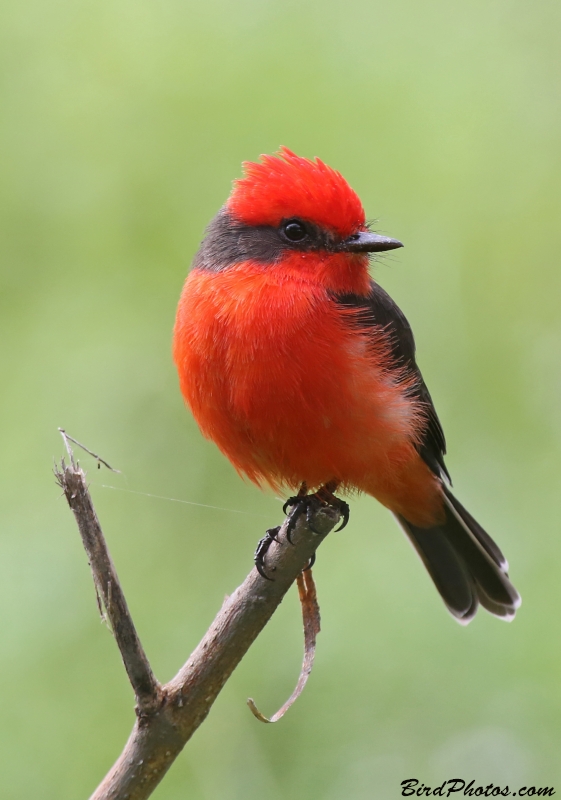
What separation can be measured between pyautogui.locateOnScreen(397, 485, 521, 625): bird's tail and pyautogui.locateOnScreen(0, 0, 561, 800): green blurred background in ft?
0.32

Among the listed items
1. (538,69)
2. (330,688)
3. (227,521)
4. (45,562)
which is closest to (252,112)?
(538,69)

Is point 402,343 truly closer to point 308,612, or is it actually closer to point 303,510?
point 303,510

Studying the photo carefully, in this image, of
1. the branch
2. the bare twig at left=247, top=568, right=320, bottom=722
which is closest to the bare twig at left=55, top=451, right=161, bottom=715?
the branch

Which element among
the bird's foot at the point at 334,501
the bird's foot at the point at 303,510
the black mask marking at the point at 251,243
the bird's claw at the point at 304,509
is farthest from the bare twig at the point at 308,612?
the black mask marking at the point at 251,243

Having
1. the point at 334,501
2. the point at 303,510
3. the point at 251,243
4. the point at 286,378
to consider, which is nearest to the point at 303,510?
the point at 303,510

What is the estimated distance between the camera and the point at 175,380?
19.3 feet

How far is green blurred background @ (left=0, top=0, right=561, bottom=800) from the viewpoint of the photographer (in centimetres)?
490

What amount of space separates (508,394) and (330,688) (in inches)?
71.9

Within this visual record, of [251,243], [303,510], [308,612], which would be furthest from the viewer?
[251,243]

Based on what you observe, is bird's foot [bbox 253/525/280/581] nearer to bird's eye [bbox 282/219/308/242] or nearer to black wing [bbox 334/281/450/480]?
black wing [bbox 334/281/450/480]

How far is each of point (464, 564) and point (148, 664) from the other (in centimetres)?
248

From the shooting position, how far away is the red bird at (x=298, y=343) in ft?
13.6

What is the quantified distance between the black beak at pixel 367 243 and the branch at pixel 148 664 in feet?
4.59

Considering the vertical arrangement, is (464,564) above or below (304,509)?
above
